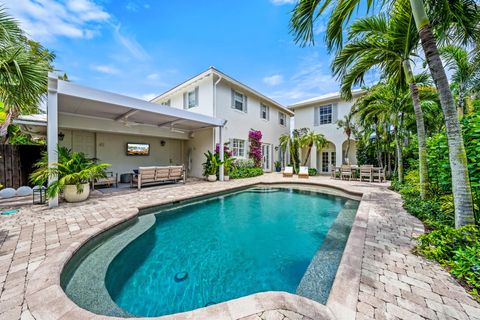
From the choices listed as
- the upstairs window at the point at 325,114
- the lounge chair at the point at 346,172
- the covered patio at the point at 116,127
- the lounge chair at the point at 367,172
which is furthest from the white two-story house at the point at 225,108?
the lounge chair at the point at 367,172

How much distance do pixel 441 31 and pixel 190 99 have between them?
13.3 metres

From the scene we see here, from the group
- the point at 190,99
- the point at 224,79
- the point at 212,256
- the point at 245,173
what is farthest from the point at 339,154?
the point at 212,256

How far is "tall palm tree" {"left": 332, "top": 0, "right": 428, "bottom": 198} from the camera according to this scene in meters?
4.89

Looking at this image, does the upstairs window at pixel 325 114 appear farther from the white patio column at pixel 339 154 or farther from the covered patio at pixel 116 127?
the covered patio at pixel 116 127

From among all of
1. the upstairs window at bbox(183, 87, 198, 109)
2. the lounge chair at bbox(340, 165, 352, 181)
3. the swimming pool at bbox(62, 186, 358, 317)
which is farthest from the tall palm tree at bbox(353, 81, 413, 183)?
the upstairs window at bbox(183, 87, 198, 109)

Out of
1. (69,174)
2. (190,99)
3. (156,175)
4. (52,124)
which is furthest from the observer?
(190,99)

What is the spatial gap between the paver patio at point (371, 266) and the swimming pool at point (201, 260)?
1.73 feet

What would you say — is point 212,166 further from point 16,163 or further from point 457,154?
point 457,154

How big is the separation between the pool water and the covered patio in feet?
14.0

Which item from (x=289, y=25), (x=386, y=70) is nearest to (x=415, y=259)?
(x=289, y=25)

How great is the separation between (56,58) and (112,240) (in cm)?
1679

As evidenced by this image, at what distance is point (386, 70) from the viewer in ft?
20.5

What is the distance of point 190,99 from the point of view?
46.8 feet

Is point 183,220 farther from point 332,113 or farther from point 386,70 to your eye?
point 332,113
